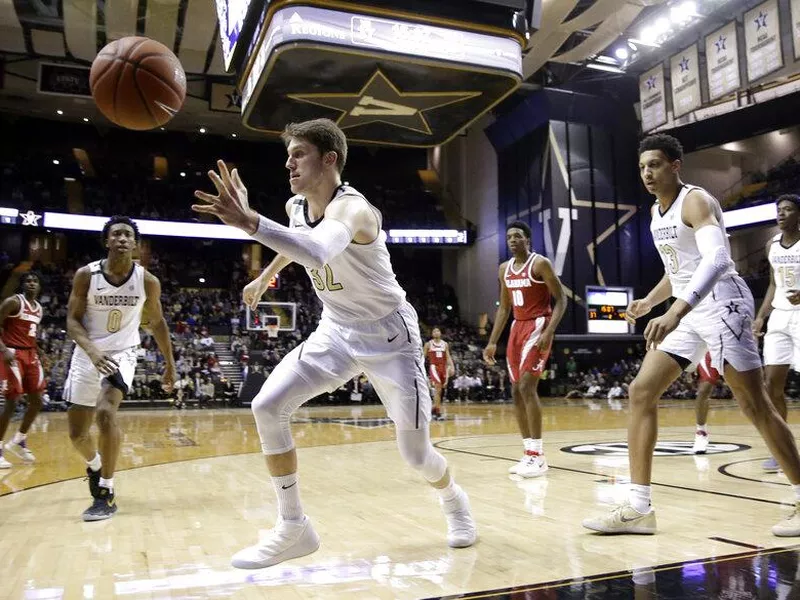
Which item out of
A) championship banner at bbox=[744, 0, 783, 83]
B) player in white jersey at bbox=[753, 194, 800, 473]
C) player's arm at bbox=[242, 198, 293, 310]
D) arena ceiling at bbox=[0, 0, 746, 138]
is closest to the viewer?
player's arm at bbox=[242, 198, 293, 310]

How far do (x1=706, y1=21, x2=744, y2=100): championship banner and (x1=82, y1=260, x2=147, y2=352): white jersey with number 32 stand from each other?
1205 centimetres

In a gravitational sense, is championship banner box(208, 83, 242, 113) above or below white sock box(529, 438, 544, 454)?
above

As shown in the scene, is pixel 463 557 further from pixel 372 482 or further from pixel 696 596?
pixel 372 482

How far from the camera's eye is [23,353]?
22.2ft

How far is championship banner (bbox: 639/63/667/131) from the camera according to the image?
1550 centimetres

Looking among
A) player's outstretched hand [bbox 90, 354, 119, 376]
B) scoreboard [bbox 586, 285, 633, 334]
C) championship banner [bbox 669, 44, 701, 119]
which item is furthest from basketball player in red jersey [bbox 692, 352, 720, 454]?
scoreboard [bbox 586, 285, 633, 334]

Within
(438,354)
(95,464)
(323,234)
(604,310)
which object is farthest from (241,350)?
(323,234)

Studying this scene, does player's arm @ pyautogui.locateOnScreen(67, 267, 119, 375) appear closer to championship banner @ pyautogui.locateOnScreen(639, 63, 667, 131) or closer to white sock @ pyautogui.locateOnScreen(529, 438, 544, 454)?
white sock @ pyautogui.locateOnScreen(529, 438, 544, 454)

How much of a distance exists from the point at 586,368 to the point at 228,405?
11.9m

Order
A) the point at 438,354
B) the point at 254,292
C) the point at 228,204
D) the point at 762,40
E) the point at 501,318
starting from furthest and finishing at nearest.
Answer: the point at 438,354, the point at 762,40, the point at 501,318, the point at 254,292, the point at 228,204

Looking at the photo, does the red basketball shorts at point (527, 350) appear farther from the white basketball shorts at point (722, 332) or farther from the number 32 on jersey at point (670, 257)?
the white basketball shorts at point (722, 332)

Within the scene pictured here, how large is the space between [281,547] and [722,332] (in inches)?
87.9

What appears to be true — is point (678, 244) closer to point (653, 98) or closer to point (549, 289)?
point (549, 289)

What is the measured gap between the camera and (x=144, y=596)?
2342 millimetres
